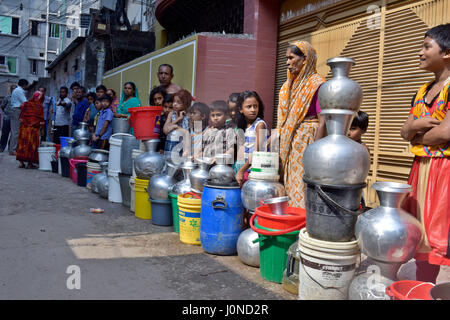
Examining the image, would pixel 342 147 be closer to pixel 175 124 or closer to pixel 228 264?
pixel 228 264

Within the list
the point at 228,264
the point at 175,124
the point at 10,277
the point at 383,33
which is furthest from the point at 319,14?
Answer: the point at 10,277

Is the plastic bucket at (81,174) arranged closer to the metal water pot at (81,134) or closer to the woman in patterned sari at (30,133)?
the metal water pot at (81,134)

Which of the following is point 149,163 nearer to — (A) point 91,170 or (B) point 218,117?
(B) point 218,117

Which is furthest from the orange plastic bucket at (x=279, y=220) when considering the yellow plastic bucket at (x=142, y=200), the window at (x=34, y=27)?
the window at (x=34, y=27)

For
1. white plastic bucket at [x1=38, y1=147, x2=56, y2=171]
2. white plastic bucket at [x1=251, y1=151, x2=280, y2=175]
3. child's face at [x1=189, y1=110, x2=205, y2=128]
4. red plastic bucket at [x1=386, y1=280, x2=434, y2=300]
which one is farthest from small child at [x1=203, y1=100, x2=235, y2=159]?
white plastic bucket at [x1=38, y1=147, x2=56, y2=171]

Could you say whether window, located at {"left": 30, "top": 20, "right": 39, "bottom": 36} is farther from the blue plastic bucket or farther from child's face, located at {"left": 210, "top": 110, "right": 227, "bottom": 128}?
the blue plastic bucket

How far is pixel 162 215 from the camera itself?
476cm

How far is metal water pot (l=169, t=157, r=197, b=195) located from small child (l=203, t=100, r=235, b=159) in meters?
0.28

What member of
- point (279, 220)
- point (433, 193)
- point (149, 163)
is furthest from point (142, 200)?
point (433, 193)

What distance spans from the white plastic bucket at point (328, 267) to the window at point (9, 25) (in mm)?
36499

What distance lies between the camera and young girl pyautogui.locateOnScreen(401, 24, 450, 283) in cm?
238

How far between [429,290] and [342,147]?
876 mm

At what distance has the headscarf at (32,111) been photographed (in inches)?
392

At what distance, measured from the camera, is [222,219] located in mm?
3662
